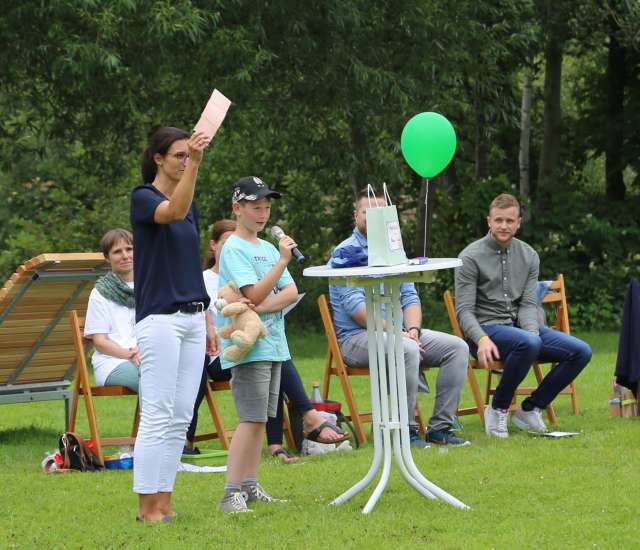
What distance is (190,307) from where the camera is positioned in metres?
5.46

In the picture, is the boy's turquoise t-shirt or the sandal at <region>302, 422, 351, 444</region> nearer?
the boy's turquoise t-shirt

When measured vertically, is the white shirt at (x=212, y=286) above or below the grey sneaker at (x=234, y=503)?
above

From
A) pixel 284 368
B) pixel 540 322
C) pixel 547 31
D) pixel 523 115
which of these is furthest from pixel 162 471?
pixel 523 115

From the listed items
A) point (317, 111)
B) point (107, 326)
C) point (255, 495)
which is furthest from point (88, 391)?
point (317, 111)

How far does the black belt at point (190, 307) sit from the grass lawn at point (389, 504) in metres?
0.93

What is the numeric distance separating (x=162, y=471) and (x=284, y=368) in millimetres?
2290

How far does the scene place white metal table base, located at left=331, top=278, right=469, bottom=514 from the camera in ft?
18.8

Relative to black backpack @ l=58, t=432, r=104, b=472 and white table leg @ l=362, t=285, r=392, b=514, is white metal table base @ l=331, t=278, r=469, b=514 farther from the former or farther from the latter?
black backpack @ l=58, t=432, r=104, b=472

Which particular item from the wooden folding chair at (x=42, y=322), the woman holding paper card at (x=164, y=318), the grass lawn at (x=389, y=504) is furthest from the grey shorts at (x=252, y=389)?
the wooden folding chair at (x=42, y=322)

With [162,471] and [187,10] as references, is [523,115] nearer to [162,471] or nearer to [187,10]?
[187,10]

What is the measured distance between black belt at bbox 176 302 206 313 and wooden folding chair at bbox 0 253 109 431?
95.5 inches

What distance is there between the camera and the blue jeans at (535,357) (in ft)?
26.2

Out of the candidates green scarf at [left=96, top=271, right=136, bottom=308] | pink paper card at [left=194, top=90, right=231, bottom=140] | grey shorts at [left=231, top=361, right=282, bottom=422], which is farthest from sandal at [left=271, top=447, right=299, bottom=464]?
pink paper card at [left=194, top=90, right=231, bottom=140]

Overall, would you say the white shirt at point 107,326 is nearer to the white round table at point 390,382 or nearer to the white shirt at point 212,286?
the white shirt at point 212,286
